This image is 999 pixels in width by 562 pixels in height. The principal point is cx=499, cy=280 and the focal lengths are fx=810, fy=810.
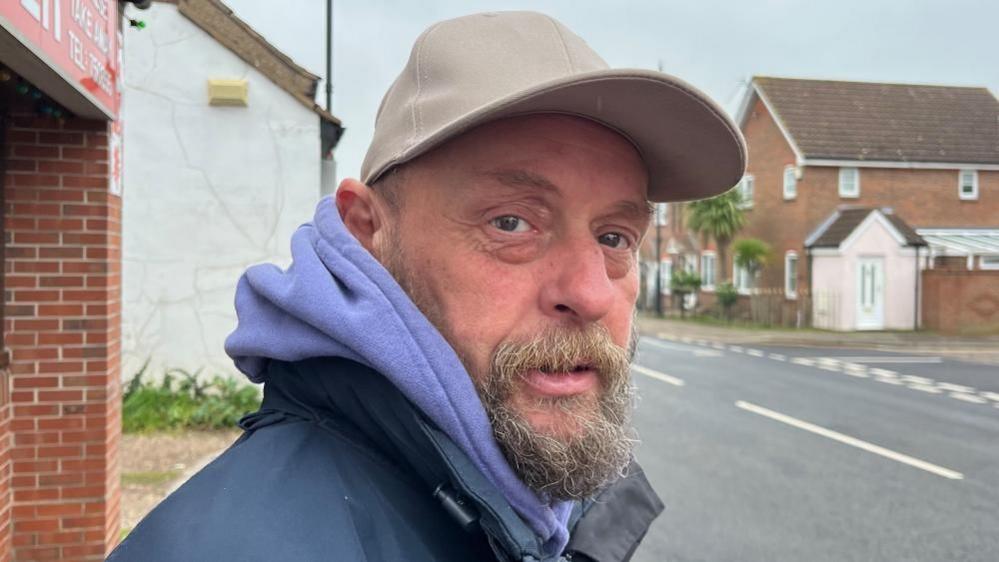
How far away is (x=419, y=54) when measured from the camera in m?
1.35

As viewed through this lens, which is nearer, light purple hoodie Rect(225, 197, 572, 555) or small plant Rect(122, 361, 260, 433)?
light purple hoodie Rect(225, 197, 572, 555)

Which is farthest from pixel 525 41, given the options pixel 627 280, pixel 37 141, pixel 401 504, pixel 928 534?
pixel 928 534

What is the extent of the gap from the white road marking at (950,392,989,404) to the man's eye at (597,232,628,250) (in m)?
12.7

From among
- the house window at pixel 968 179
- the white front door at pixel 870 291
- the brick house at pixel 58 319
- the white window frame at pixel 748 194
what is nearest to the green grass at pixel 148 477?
the brick house at pixel 58 319

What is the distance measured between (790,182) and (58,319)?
2909 cm

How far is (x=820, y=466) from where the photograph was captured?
7.75m

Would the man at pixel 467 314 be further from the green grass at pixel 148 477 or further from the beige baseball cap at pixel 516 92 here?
the green grass at pixel 148 477

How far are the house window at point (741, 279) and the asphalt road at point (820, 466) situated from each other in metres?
16.9

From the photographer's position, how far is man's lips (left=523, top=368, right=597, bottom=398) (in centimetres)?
128

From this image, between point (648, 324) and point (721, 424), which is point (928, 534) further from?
point (648, 324)

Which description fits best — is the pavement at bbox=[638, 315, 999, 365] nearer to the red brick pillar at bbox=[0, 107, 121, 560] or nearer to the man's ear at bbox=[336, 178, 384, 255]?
the red brick pillar at bbox=[0, 107, 121, 560]

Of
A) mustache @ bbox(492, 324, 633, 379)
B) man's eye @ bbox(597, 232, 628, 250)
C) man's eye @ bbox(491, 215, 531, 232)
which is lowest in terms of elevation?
mustache @ bbox(492, 324, 633, 379)

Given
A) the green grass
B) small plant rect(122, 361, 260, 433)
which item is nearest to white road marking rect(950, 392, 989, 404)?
small plant rect(122, 361, 260, 433)

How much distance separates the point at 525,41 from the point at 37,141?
3421 mm
